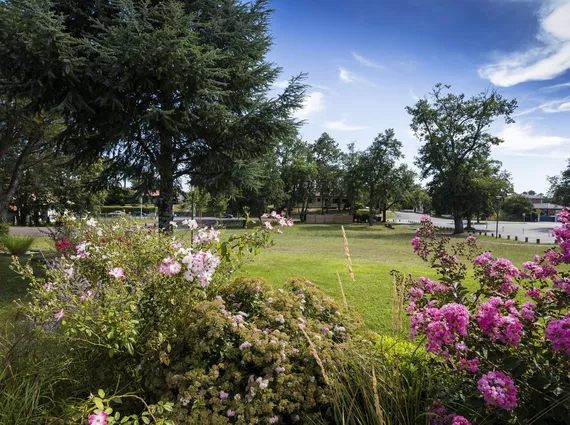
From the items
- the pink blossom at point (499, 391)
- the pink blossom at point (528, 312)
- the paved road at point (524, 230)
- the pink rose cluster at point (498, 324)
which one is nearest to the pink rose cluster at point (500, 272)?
the pink blossom at point (528, 312)

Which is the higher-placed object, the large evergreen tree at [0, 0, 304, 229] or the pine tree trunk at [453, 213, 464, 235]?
the large evergreen tree at [0, 0, 304, 229]

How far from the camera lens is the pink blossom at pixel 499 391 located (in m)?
1.53

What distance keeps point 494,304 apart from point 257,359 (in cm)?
148

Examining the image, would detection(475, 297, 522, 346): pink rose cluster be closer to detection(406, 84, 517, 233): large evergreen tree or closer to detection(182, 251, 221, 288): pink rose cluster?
detection(182, 251, 221, 288): pink rose cluster

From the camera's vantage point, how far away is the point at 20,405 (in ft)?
6.68

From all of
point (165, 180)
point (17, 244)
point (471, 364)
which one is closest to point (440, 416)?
point (471, 364)

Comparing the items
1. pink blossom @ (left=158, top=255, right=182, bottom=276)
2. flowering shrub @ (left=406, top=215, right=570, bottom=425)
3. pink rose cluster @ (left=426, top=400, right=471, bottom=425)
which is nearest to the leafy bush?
pink blossom @ (left=158, top=255, right=182, bottom=276)

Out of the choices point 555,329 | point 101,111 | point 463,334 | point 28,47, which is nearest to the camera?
point 555,329

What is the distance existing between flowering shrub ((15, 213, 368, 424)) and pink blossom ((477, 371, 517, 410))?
2.50 ft

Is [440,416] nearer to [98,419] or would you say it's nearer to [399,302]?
[399,302]

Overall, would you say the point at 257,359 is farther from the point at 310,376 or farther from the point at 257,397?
the point at 310,376

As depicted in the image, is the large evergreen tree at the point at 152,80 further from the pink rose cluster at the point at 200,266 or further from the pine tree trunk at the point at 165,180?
the pink rose cluster at the point at 200,266

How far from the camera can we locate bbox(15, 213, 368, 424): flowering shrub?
2039 millimetres

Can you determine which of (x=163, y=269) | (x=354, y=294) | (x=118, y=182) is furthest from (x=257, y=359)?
(x=118, y=182)
